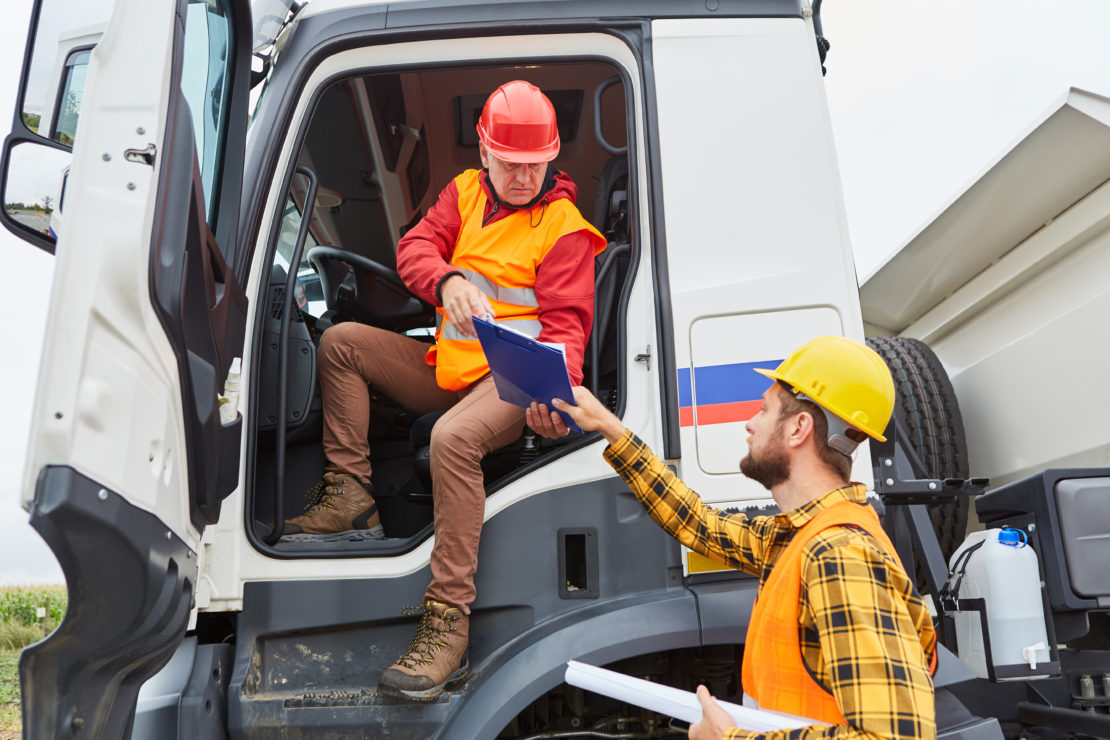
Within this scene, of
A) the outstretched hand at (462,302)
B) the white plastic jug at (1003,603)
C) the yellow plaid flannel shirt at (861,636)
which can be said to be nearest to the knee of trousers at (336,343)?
the outstretched hand at (462,302)

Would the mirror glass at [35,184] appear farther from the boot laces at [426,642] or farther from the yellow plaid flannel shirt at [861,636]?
the yellow plaid flannel shirt at [861,636]

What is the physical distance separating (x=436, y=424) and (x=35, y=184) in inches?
43.2

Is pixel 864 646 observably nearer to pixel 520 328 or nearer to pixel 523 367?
pixel 523 367

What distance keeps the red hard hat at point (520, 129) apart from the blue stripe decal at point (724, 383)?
0.80m

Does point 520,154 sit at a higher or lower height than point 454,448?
higher

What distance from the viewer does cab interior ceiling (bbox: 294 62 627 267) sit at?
11.3 ft

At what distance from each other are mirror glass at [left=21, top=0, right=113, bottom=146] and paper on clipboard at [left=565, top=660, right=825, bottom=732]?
1.58m

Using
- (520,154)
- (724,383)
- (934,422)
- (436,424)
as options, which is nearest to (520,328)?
(436,424)

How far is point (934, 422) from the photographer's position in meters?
3.04

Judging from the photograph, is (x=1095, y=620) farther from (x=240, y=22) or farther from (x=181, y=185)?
(x=240, y=22)

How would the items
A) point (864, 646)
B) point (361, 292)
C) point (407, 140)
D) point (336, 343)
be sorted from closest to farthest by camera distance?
point (864, 646) → point (336, 343) → point (361, 292) → point (407, 140)

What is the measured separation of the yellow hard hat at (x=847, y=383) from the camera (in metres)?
1.83

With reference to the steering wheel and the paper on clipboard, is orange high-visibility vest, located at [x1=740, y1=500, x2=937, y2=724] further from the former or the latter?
the steering wheel

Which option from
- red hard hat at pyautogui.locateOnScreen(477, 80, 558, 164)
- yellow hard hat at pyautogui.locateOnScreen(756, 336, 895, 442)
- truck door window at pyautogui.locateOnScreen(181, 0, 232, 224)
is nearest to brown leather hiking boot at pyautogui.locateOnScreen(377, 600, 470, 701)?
yellow hard hat at pyautogui.locateOnScreen(756, 336, 895, 442)
